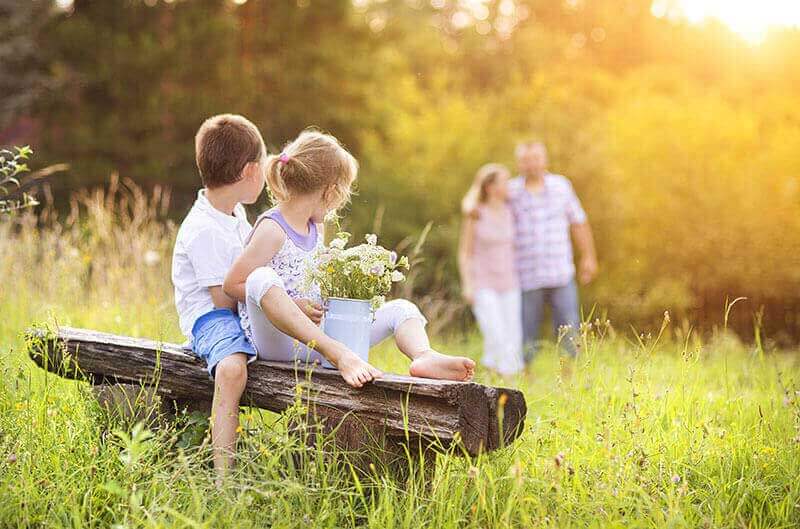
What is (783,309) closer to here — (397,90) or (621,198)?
(621,198)

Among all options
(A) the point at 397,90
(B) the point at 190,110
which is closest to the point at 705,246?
(A) the point at 397,90

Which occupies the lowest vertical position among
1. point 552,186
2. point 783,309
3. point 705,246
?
point 783,309

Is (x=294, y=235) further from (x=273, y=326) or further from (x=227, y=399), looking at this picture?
(x=227, y=399)

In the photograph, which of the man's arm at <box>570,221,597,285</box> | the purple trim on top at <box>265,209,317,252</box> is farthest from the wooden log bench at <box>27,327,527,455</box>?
the man's arm at <box>570,221,597,285</box>

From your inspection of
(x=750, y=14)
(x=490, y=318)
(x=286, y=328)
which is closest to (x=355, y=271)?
(x=286, y=328)

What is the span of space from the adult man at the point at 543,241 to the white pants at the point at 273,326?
386cm

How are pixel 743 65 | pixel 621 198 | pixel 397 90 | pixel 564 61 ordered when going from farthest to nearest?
pixel 564 61 < pixel 743 65 < pixel 397 90 < pixel 621 198

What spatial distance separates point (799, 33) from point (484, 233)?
10123 millimetres

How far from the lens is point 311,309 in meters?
3.56

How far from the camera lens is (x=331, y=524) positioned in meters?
3.04

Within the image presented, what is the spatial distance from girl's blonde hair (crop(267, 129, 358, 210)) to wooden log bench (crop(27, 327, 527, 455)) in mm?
722

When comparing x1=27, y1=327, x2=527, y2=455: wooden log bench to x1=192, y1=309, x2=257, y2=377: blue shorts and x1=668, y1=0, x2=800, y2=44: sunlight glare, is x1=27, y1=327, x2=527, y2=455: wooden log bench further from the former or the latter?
x1=668, y1=0, x2=800, y2=44: sunlight glare

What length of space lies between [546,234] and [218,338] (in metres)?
4.46

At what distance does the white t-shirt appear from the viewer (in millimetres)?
3797
